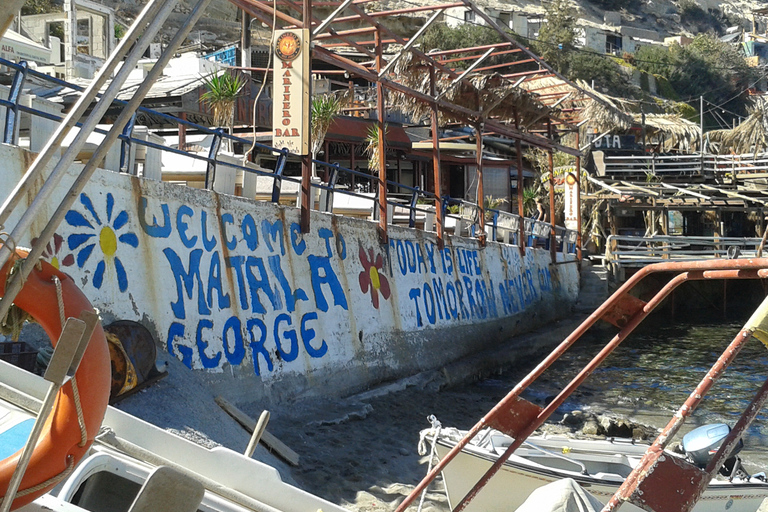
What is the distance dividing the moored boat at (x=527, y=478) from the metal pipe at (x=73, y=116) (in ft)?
19.7

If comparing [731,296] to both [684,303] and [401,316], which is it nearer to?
[684,303]

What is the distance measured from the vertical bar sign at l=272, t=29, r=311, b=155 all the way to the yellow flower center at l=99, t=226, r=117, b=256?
3395 mm

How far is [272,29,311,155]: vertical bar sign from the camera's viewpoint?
11.4 meters

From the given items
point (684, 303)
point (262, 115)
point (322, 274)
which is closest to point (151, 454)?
point (322, 274)

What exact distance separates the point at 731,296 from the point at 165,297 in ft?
96.4

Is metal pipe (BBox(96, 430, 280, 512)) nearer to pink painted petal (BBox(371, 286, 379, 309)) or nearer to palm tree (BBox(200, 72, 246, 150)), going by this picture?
pink painted petal (BBox(371, 286, 379, 309))

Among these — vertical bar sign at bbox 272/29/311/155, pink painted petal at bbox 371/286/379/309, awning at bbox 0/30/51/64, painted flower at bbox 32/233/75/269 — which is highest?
awning at bbox 0/30/51/64

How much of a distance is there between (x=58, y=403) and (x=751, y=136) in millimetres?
42726

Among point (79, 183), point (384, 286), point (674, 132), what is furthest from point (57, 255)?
point (674, 132)

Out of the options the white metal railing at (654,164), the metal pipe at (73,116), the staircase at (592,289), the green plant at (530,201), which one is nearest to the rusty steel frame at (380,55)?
the staircase at (592,289)

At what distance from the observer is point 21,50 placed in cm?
2439

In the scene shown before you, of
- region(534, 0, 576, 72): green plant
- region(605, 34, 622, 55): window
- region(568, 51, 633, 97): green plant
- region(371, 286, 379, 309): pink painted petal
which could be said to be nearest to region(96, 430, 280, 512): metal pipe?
region(371, 286, 379, 309): pink painted petal

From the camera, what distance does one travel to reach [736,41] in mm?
86312

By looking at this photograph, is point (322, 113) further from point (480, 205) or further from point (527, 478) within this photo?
point (527, 478)
